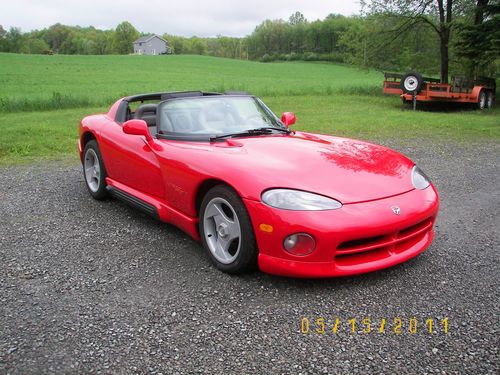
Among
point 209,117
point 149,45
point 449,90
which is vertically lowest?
point 209,117

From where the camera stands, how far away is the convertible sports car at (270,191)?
287cm

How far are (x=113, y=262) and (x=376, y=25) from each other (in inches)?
841

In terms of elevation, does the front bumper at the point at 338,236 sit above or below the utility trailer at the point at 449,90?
below

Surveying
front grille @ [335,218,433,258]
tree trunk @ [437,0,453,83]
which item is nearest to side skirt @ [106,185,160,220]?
front grille @ [335,218,433,258]

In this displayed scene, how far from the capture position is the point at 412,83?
54.9 feet

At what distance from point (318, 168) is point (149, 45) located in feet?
→ 380

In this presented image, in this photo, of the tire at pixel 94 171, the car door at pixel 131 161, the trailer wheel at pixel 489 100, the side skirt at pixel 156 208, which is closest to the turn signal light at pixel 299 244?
the side skirt at pixel 156 208

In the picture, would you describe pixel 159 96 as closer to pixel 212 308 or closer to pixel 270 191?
pixel 270 191

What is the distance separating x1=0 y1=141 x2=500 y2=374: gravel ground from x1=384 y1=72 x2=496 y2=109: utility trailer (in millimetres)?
13211

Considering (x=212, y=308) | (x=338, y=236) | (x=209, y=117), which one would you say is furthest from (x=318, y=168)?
(x=209, y=117)

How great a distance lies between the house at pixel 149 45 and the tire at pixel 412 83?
325 feet

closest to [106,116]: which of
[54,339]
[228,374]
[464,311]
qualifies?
[54,339]

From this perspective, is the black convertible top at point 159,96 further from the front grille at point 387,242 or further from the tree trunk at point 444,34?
the tree trunk at point 444,34

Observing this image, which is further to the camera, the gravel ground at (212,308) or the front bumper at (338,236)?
the front bumper at (338,236)
